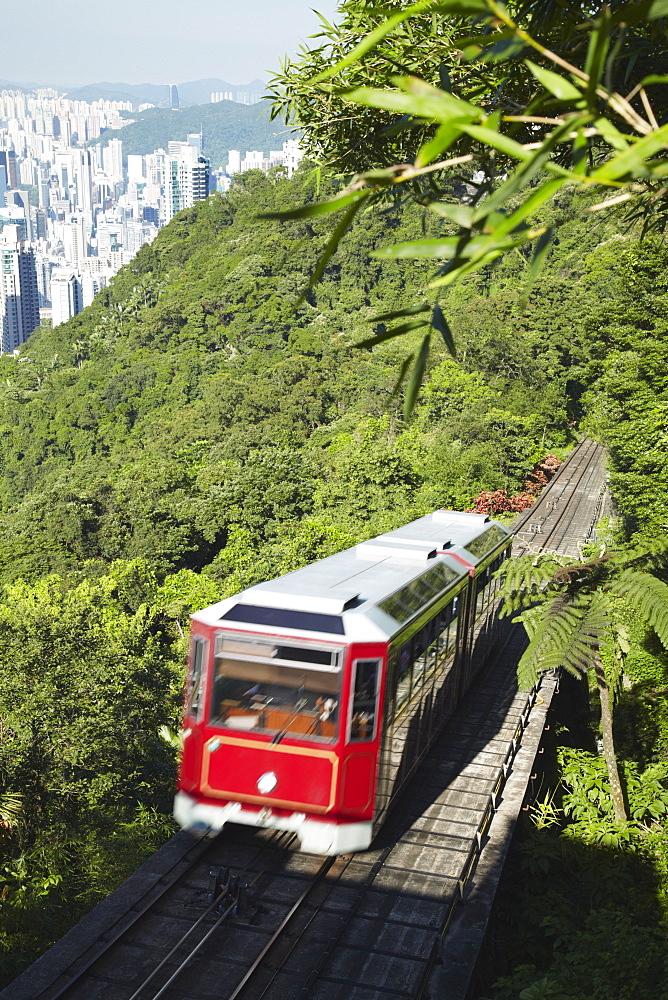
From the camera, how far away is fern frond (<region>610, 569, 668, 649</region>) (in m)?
7.74

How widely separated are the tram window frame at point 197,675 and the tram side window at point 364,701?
1.29 m

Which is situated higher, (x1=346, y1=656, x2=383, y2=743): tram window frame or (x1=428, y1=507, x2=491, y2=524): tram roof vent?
(x1=346, y1=656, x2=383, y2=743): tram window frame

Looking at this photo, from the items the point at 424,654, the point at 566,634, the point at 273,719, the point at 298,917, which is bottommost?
the point at 298,917

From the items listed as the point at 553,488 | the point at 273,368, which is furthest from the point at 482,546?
the point at 273,368

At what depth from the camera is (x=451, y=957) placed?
7656mm

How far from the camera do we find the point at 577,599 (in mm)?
9023

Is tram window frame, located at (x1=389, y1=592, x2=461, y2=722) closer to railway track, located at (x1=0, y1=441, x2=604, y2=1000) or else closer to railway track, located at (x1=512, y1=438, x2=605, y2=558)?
railway track, located at (x1=0, y1=441, x2=604, y2=1000)

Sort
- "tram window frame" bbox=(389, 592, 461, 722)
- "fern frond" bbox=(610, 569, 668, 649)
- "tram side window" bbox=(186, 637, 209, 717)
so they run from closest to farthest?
"fern frond" bbox=(610, 569, 668, 649), "tram side window" bbox=(186, 637, 209, 717), "tram window frame" bbox=(389, 592, 461, 722)

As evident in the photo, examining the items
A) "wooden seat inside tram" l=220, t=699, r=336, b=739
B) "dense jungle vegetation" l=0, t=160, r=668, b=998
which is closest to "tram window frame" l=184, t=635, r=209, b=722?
"wooden seat inside tram" l=220, t=699, r=336, b=739

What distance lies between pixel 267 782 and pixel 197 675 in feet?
3.52

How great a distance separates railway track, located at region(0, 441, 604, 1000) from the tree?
6.57 feet

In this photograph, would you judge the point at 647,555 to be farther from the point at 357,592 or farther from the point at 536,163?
the point at 536,163

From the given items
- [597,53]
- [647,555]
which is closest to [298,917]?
[647,555]

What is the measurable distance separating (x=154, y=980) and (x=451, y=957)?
2.29 meters
